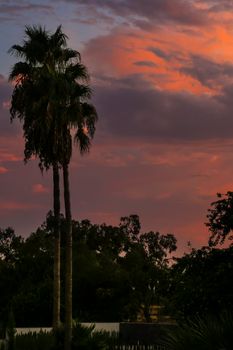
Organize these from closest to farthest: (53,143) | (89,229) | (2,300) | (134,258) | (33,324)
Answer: (53,143), (33,324), (2,300), (134,258), (89,229)

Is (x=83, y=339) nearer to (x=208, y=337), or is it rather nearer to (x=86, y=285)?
(x=208, y=337)

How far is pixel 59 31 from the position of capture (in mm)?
37688

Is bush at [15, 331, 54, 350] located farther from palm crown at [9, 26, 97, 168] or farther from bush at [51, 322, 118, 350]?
palm crown at [9, 26, 97, 168]

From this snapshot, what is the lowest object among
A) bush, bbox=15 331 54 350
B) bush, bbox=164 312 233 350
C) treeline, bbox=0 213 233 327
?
bush, bbox=15 331 54 350

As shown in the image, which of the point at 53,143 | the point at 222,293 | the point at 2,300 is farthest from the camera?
the point at 2,300

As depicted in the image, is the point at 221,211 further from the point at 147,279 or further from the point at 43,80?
the point at 147,279

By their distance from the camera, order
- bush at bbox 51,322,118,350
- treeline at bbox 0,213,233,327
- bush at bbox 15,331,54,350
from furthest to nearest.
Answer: treeline at bbox 0,213,233,327, bush at bbox 51,322,118,350, bush at bbox 15,331,54,350

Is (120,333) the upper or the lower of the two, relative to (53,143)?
lower

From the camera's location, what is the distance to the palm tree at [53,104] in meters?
35.6

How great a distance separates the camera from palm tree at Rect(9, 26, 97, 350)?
35.6m

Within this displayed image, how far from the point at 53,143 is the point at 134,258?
1220 inches

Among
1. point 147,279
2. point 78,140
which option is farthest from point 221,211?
point 147,279

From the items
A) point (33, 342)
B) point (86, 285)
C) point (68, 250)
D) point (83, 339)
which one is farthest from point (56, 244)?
point (86, 285)

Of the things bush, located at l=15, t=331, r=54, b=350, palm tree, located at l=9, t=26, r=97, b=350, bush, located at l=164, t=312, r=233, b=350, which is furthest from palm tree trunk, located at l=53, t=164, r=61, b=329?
bush, located at l=164, t=312, r=233, b=350
